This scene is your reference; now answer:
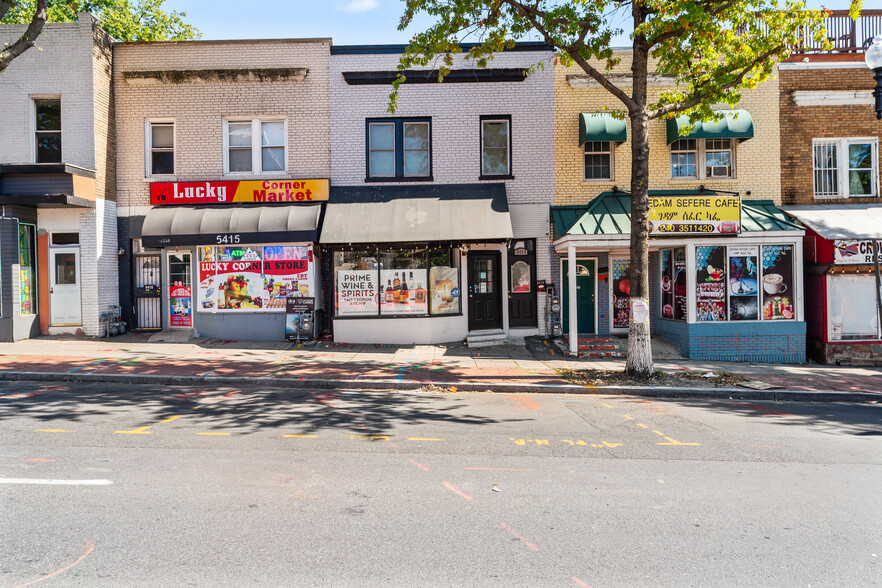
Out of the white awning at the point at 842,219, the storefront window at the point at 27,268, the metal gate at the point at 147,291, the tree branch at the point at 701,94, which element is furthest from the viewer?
the metal gate at the point at 147,291

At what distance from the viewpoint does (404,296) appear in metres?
14.4

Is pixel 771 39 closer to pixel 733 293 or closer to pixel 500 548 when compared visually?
pixel 733 293

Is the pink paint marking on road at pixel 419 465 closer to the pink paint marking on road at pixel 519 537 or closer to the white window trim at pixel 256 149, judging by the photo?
the pink paint marking on road at pixel 519 537

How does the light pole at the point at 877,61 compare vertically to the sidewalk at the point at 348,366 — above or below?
above

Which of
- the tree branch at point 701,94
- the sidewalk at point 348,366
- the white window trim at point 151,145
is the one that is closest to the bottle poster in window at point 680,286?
the sidewalk at point 348,366

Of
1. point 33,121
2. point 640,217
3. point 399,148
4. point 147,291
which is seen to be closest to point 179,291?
point 147,291

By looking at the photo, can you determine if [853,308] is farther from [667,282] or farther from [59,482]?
[59,482]

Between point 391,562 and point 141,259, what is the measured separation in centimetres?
1443

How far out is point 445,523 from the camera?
13.8ft

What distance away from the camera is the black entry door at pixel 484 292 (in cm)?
1502

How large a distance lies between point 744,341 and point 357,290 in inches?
388

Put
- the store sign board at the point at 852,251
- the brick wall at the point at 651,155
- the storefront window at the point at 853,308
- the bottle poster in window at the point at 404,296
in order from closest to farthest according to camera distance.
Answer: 1. the store sign board at the point at 852,251
2. the storefront window at the point at 853,308
3. the bottle poster in window at the point at 404,296
4. the brick wall at the point at 651,155

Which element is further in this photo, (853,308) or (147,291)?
(147,291)

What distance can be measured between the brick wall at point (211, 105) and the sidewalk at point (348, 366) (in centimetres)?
467
